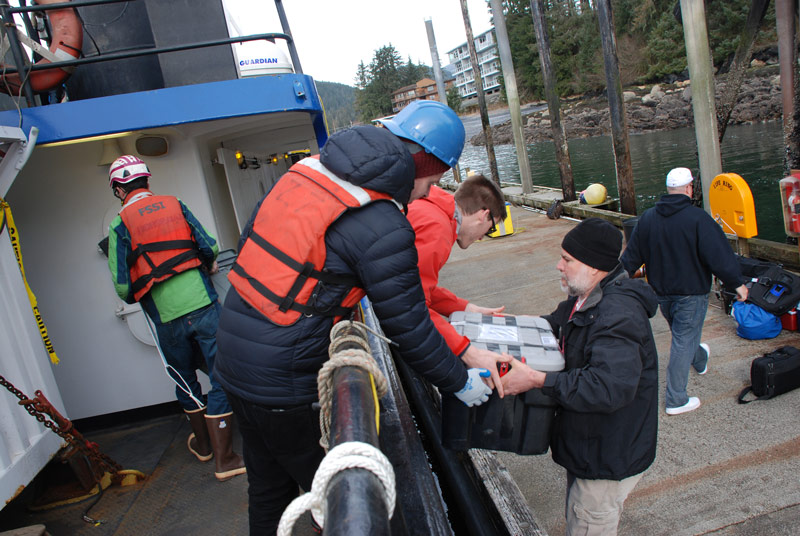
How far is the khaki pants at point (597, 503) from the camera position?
7.21ft

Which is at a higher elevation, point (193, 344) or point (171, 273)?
point (171, 273)

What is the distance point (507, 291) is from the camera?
7586mm

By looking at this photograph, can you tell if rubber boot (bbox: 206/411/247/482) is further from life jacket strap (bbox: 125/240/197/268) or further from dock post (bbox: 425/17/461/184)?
dock post (bbox: 425/17/461/184)

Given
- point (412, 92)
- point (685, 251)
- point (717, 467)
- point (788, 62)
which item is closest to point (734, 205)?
point (685, 251)

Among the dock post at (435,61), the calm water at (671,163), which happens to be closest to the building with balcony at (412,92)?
the calm water at (671,163)

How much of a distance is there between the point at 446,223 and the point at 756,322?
12.6 ft

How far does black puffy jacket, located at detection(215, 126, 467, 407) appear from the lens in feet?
5.88

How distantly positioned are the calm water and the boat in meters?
12.9

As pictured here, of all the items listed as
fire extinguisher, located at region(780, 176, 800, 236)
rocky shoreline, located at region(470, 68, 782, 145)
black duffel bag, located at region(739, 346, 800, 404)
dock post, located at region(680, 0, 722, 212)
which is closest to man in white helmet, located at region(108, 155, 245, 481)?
black duffel bag, located at region(739, 346, 800, 404)

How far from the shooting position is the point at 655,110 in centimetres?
4294

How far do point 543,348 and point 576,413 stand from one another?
311mm

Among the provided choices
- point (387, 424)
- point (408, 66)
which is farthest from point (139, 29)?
point (408, 66)

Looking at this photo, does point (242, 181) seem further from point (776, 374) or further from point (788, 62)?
point (788, 62)

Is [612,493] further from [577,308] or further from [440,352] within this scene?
[440,352]
